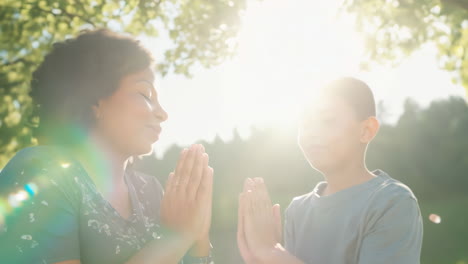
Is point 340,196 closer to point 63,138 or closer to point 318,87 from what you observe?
point 318,87

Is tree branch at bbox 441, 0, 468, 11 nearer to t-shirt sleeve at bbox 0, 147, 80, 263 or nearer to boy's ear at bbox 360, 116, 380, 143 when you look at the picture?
boy's ear at bbox 360, 116, 380, 143

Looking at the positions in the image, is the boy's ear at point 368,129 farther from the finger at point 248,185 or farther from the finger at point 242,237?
the finger at point 242,237

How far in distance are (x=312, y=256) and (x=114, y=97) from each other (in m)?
1.64

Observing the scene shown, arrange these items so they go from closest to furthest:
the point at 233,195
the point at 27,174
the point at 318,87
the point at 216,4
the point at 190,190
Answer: the point at 27,174, the point at 190,190, the point at 318,87, the point at 216,4, the point at 233,195

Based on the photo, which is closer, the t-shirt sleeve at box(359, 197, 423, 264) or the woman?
the woman

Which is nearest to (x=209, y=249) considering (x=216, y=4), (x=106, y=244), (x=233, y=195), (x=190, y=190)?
(x=190, y=190)

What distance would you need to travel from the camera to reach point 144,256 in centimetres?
250

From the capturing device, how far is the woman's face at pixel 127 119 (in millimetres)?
2785

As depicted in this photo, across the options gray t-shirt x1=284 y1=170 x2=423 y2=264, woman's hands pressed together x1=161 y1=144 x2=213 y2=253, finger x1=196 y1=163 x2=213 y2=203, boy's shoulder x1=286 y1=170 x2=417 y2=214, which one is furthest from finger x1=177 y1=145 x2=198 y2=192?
boy's shoulder x1=286 y1=170 x2=417 y2=214

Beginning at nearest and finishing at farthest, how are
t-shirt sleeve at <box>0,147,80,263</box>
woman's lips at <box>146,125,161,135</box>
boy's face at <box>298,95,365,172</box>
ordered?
t-shirt sleeve at <box>0,147,80,263</box> → woman's lips at <box>146,125,161,135</box> → boy's face at <box>298,95,365,172</box>

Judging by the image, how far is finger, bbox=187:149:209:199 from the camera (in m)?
2.75

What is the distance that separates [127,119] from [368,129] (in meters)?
1.62

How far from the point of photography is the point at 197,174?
2.78 meters

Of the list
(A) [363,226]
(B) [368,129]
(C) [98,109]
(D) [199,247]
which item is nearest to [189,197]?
(D) [199,247]
